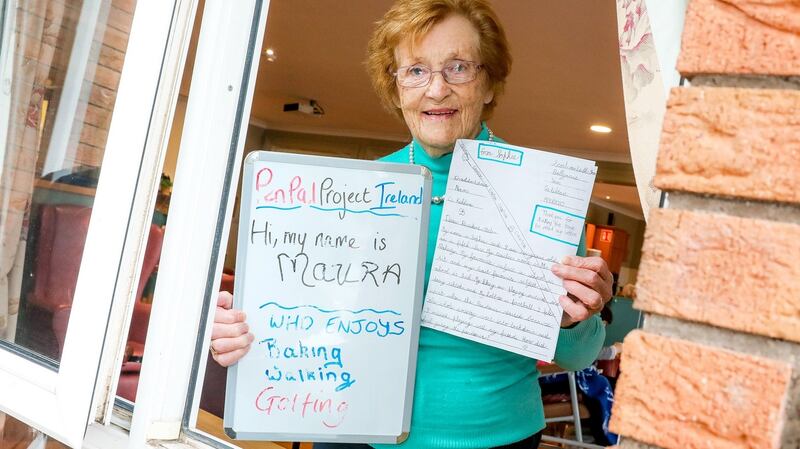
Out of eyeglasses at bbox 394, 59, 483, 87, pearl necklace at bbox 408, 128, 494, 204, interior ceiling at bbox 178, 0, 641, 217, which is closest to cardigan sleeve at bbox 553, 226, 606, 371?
pearl necklace at bbox 408, 128, 494, 204

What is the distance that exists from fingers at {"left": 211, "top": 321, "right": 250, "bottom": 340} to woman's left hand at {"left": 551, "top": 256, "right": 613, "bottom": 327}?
52 centimetres

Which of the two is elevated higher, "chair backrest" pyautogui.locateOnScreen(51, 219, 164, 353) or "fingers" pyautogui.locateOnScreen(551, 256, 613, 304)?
"fingers" pyautogui.locateOnScreen(551, 256, 613, 304)

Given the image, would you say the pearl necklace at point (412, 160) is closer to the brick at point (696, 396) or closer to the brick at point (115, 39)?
the brick at point (115, 39)

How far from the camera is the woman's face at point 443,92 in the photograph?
1243mm

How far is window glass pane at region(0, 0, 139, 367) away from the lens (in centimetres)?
124

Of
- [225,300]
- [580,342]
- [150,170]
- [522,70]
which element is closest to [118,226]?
[150,170]

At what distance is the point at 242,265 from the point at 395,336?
29 centimetres

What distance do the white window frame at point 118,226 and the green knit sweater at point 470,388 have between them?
19.6 inches

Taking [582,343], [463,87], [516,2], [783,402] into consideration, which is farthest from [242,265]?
[516,2]

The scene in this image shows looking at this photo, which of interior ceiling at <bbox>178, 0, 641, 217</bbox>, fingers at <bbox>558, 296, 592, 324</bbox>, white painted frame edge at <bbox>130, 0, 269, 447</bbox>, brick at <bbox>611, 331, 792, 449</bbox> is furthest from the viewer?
interior ceiling at <bbox>178, 0, 641, 217</bbox>

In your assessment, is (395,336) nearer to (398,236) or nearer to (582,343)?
(398,236)

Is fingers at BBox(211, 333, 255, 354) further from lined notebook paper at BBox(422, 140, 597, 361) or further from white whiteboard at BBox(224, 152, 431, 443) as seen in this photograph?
lined notebook paper at BBox(422, 140, 597, 361)

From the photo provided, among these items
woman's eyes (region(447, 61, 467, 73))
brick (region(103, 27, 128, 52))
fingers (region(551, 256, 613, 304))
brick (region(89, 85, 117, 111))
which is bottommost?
fingers (region(551, 256, 613, 304))

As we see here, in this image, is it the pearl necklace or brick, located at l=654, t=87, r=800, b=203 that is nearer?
brick, located at l=654, t=87, r=800, b=203
